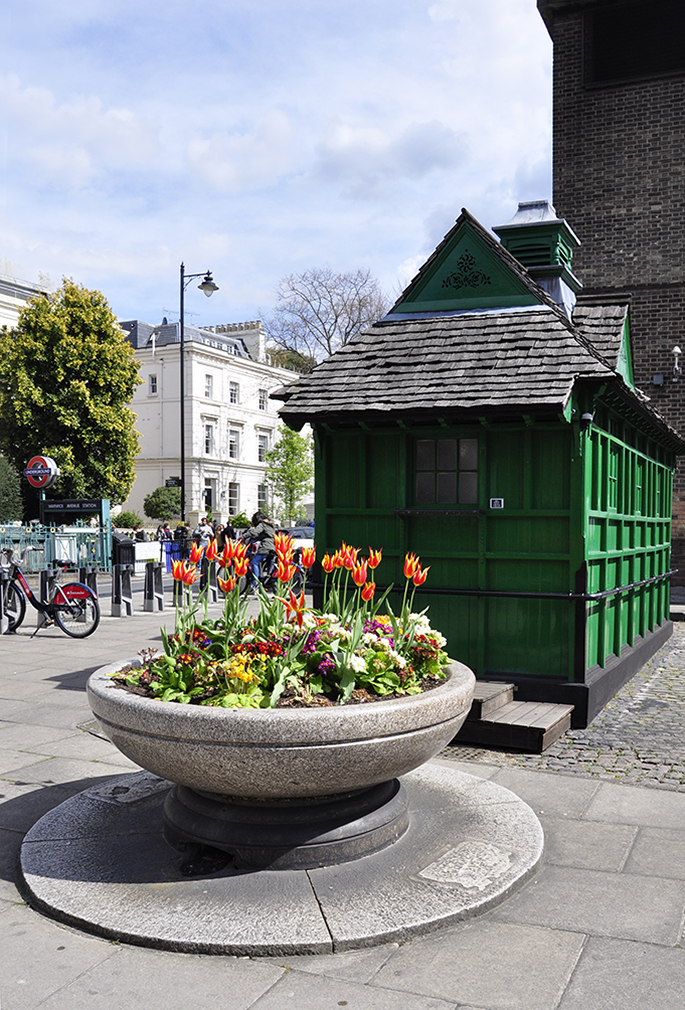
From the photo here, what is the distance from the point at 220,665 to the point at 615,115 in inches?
692

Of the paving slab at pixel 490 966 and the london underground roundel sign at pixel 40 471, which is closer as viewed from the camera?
the paving slab at pixel 490 966

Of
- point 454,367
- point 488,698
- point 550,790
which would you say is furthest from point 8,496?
point 550,790

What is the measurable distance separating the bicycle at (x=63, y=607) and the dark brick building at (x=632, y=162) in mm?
11707

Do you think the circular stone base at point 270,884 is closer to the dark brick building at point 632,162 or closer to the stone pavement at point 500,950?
the stone pavement at point 500,950

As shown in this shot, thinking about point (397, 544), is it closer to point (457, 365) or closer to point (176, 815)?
point (457, 365)

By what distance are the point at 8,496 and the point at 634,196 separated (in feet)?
72.0

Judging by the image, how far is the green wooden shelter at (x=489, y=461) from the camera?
733 cm

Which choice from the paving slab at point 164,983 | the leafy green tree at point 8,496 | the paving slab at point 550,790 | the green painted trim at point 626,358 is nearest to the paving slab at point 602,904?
the paving slab at point 550,790

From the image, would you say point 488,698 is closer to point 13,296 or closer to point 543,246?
point 543,246

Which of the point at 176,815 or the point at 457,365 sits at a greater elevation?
the point at 457,365

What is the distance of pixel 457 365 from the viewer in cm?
779

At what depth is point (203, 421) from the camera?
55.2 m

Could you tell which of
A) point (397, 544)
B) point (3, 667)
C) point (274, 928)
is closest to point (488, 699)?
point (397, 544)

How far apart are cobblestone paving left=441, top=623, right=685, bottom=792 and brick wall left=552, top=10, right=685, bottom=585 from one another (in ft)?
34.0
